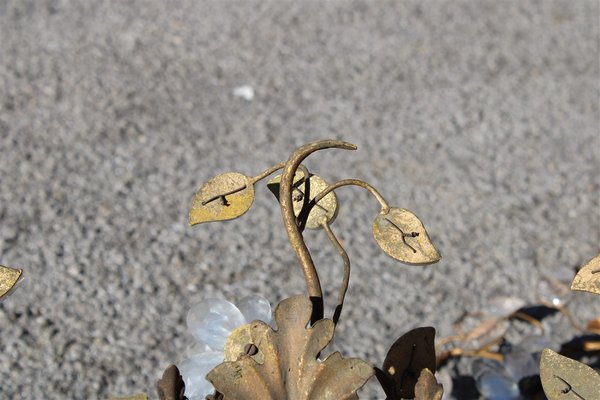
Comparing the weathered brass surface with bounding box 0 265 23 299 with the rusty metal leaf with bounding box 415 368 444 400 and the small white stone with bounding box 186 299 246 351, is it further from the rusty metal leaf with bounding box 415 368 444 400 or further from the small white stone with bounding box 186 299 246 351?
the rusty metal leaf with bounding box 415 368 444 400

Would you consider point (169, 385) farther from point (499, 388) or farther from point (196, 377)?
point (499, 388)

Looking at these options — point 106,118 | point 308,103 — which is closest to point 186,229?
point 106,118

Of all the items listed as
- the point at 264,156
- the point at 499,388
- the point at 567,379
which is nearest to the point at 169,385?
→ the point at 567,379

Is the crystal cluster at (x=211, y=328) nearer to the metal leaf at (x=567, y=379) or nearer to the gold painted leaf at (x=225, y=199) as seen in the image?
the gold painted leaf at (x=225, y=199)

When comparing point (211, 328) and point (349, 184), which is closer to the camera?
point (349, 184)

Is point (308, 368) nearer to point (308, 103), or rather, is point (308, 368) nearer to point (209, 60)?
point (308, 103)

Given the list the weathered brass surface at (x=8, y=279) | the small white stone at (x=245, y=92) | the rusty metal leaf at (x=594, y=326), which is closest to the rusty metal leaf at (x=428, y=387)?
the weathered brass surface at (x=8, y=279)
